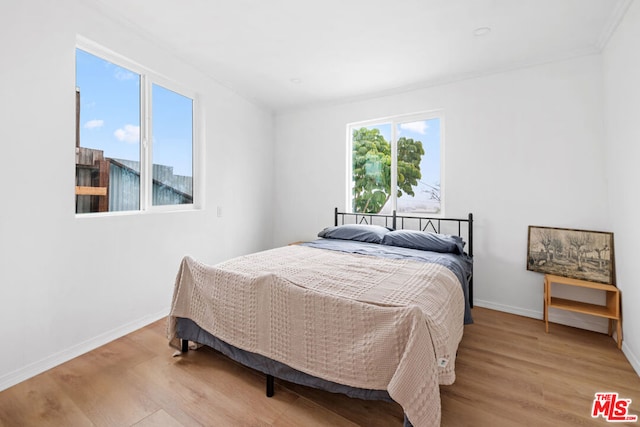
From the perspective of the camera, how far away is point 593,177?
2.53 m

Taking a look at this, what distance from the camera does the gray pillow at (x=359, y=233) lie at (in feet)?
10.1

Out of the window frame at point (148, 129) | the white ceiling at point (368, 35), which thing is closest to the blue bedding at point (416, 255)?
the window frame at point (148, 129)

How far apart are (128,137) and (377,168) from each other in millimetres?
2736

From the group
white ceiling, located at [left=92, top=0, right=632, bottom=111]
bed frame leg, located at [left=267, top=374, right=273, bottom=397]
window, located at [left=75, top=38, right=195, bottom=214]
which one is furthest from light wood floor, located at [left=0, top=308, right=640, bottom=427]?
white ceiling, located at [left=92, top=0, right=632, bottom=111]

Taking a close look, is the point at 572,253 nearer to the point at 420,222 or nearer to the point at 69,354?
the point at 420,222

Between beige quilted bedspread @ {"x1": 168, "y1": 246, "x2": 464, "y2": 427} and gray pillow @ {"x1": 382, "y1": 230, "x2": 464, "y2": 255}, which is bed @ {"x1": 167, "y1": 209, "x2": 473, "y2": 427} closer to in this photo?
beige quilted bedspread @ {"x1": 168, "y1": 246, "x2": 464, "y2": 427}

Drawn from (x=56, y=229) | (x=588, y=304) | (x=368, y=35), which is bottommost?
(x=588, y=304)

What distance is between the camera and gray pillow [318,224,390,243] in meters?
3.08

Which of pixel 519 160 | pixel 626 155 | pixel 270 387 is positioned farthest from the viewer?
pixel 519 160

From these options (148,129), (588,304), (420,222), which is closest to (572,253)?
(588,304)

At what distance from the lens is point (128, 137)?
8.44 feet

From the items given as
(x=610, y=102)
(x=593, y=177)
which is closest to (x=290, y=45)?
(x=610, y=102)

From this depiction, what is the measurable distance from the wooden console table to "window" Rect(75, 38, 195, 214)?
3584 mm

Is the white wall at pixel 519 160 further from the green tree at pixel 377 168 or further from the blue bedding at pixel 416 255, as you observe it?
the blue bedding at pixel 416 255
